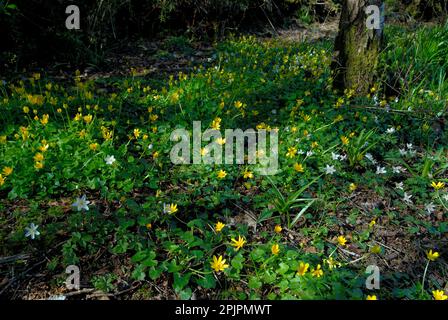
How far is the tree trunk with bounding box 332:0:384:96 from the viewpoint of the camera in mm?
3691

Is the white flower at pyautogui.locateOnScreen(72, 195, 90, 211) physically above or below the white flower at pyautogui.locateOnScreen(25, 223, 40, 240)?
above

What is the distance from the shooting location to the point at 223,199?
2.47 metres

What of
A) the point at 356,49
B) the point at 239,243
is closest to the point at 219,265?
the point at 239,243

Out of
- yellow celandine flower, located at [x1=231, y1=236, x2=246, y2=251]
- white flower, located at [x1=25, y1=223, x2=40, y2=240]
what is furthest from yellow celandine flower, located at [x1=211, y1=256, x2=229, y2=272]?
white flower, located at [x1=25, y1=223, x2=40, y2=240]

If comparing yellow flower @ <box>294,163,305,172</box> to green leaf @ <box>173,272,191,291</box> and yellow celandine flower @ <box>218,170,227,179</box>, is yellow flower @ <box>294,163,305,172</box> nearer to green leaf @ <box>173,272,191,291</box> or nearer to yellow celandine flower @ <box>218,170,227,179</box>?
yellow celandine flower @ <box>218,170,227,179</box>

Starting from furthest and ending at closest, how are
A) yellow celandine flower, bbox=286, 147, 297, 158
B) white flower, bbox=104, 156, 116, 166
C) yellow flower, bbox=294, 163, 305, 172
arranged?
yellow celandine flower, bbox=286, 147, 297, 158, yellow flower, bbox=294, 163, 305, 172, white flower, bbox=104, 156, 116, 166

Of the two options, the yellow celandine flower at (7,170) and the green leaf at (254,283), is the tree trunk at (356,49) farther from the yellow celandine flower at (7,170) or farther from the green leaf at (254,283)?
the yellow celandine flower at (7,170)

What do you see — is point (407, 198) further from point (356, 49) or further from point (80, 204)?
point (80, 204)

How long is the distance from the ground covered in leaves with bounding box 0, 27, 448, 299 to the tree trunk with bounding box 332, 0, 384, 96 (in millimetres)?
180

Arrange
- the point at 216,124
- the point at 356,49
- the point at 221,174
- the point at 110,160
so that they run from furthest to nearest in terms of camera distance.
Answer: the point at 356,49 → the point at 216,124 → the point at 221,174 → the point at 110,160

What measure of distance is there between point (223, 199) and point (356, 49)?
250 cm

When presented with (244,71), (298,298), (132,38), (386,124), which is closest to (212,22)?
(132,38)

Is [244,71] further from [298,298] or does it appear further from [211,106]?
[298,298]

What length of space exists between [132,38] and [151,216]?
4.19 meters
